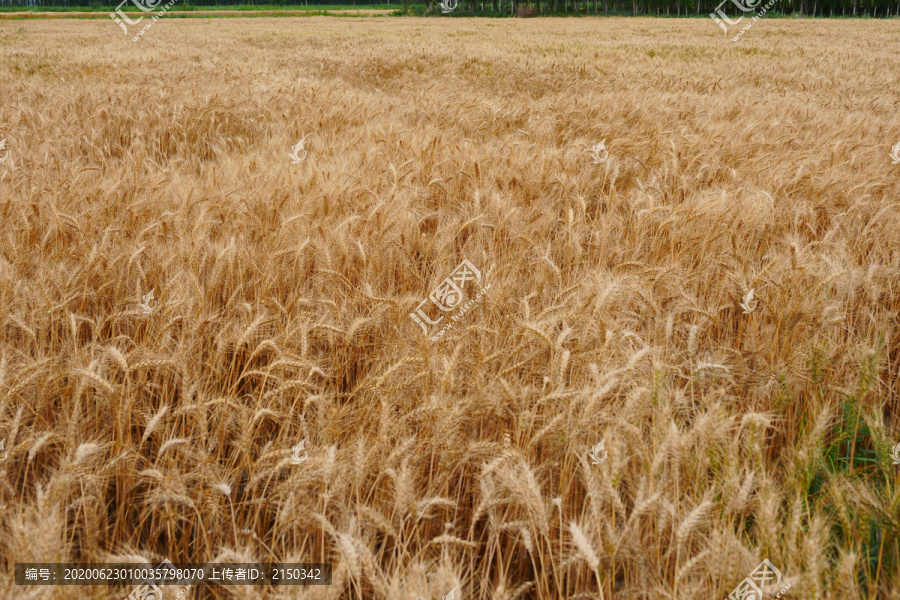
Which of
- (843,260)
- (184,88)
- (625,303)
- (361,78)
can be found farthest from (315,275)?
(361,78)

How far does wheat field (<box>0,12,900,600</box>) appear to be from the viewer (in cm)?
110

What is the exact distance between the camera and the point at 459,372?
62.5 inches

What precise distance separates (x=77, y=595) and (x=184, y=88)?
733 centimetres


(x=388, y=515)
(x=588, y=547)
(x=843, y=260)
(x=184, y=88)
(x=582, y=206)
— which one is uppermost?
(x=184, y=88)

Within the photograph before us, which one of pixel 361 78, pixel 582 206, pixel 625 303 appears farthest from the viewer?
pixel 361 78

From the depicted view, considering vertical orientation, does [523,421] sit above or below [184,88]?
below

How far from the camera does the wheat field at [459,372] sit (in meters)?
1.10

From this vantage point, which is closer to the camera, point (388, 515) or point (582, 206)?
point (388, 515)

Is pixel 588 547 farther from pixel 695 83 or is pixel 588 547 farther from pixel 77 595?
pixel 695 83

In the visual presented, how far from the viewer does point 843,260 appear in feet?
7.41

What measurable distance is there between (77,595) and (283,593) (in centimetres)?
36

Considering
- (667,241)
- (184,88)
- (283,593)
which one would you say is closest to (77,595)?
(283,593)

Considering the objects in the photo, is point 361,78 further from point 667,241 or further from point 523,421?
point 523,421

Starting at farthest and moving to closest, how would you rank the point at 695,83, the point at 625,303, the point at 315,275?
the point at 695,83 → the point at 315,275 → the point at 625,303
